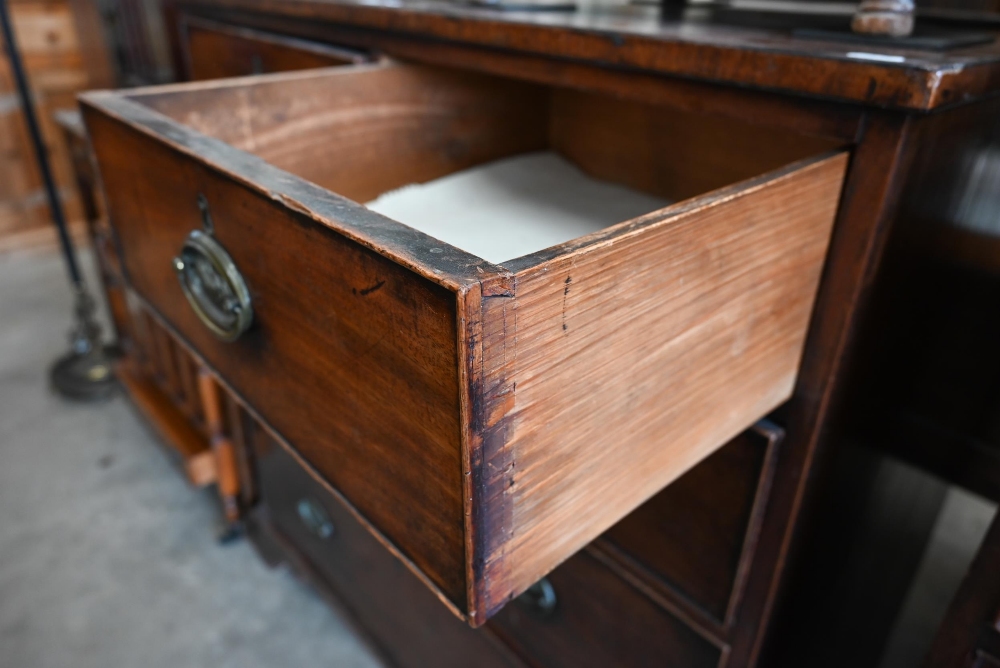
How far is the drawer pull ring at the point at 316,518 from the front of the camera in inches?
38.4

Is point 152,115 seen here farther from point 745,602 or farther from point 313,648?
point 313,648

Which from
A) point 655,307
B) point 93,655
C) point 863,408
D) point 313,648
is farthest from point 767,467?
point 93,655

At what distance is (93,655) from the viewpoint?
1.03 metres

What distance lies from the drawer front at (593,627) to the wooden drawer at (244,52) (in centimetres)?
57

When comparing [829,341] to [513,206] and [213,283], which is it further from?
[213,283]

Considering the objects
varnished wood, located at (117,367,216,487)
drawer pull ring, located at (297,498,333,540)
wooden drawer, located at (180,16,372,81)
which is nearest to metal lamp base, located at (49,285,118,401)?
varnished wood, located at (117,367,216,487)

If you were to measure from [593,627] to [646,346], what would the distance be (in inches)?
17.9

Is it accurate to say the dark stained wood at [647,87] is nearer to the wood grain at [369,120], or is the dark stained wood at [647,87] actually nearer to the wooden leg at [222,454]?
the wood grain at [369,120]

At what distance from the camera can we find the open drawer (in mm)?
294

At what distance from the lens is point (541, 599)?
74cm

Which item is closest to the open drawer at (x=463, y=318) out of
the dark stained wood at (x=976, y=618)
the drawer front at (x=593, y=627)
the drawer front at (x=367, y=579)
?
the dark stained wood at (x=976, y=618)

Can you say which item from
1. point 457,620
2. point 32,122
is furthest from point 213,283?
point 32,122

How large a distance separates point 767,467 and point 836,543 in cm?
19

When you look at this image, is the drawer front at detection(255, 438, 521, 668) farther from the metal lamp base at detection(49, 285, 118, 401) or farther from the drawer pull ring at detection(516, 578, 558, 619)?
the metal lamp base at detection(49, 285, 118, 401)
